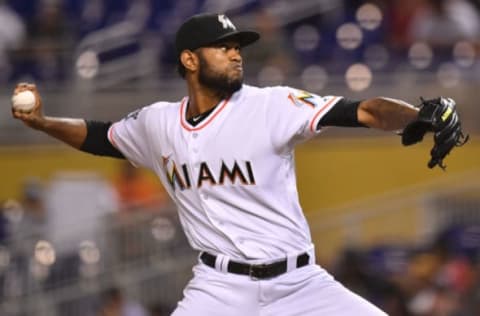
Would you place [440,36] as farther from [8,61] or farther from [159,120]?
[159,120]

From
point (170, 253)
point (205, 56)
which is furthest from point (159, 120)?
point (170, 253)

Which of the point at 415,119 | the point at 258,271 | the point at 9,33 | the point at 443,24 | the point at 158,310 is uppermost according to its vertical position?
the point at 9,33

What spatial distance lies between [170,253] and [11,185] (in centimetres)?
236

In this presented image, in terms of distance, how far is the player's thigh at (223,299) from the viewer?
594 centimetres

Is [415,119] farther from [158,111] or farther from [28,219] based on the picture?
[28,219]

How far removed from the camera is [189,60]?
624 centimetres

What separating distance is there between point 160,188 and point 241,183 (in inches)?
257

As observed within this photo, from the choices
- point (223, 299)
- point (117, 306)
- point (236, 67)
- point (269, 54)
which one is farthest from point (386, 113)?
point (269, 54)

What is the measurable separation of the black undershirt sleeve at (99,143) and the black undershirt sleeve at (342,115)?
50.5 inches

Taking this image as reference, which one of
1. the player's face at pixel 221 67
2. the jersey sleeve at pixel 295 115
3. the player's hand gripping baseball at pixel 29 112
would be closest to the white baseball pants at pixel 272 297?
the jersey sleeve at pixel 295 115

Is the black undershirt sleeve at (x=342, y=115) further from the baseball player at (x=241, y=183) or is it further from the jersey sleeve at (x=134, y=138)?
the jersey sleeve at (x=134, y=138)

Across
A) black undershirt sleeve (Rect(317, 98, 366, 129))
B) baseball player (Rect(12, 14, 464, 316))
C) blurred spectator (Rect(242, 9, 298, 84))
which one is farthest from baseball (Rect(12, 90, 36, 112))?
blurred spectator (Rect(242, 9, 298, 84))

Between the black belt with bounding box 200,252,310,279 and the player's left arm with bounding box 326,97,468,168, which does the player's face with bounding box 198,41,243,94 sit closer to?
the player's left arm with bounding box 326,97,468,168

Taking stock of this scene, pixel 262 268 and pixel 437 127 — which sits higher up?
pixel 437 127
